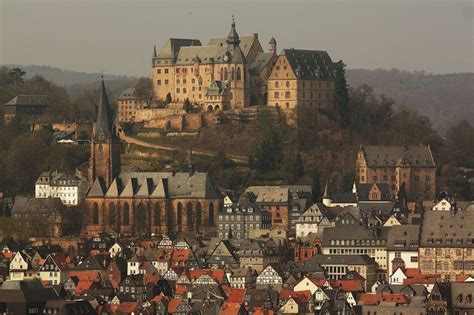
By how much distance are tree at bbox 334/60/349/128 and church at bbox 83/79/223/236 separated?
46.8ft

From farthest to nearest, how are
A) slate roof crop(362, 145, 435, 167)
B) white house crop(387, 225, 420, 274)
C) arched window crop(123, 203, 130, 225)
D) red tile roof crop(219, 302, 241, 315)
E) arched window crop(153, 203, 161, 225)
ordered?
slate roof crop(362, 145, 435, 167), arched window crop(123, 203, 130, 225), arched window crop(153, 203, 161, 225), white house crop(387, 225, 420, 274), red tile roof crop(219, 302, 241, 315)

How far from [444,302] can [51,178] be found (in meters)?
50.7

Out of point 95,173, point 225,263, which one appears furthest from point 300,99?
point 225,263

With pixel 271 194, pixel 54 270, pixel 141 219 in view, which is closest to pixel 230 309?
pixel 54 270

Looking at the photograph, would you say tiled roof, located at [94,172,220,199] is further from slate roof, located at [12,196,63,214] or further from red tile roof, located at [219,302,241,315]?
red tile roof, located at [219,302,241,315]

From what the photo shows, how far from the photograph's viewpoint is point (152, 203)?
452ft

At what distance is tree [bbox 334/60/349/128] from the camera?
14775cm

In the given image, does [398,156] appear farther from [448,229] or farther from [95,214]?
[448,229]

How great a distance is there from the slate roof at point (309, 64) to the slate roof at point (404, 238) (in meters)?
32.6

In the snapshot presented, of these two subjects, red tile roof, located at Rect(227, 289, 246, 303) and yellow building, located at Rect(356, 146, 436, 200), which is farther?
yellow building, located at Rect(356, 146, 436, 200)

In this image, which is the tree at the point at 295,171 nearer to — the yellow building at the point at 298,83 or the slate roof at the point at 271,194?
the slate roof at the point at 271,194

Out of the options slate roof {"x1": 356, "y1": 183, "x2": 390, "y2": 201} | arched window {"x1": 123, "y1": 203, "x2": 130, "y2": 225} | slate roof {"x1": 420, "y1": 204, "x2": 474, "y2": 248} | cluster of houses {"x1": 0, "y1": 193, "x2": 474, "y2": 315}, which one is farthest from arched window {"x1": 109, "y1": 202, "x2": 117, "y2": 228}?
slate roof {"x1": 420, "y1": 204, "x2": 474, "y2": 248}

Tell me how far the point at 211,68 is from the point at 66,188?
1773 cm

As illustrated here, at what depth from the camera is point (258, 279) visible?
111m
